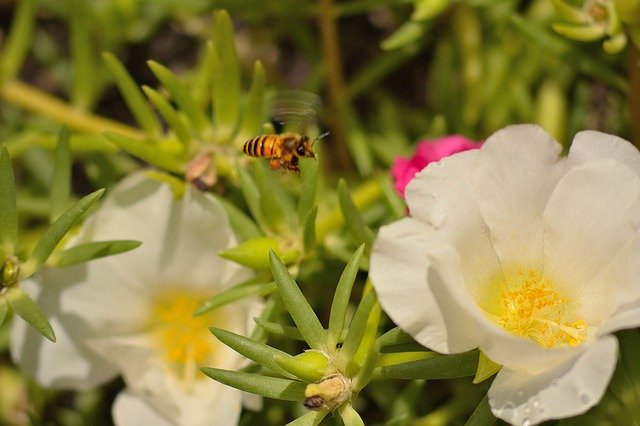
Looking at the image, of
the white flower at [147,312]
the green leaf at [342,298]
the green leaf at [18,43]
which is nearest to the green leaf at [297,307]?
the green leaf at [342,298]

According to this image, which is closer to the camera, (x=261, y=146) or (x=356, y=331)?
(x=356, y=331)

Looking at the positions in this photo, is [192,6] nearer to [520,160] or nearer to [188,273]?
[188,273]

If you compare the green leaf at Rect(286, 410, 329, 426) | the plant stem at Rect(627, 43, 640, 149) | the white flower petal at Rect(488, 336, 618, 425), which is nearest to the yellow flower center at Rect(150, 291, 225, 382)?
the green leaf at Rect(286, 410, 329, 426)

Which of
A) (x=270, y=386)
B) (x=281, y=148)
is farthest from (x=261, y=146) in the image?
(x=270, y=386)

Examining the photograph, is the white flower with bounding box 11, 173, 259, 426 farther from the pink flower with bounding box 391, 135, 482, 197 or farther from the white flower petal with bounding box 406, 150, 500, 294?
the white flower petal with bounding box 406, 150, 500, 294

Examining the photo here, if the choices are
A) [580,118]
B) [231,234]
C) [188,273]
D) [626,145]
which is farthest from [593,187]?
[580,118]

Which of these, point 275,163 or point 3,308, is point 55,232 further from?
point 275,163

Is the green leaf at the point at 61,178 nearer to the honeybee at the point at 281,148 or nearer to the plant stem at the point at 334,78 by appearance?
the honeybee at the point at 281,148
